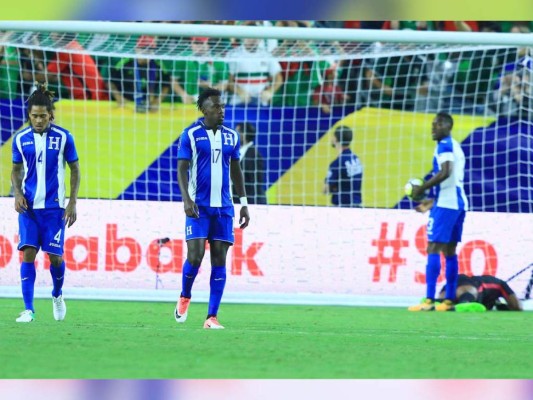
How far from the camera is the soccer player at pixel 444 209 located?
12.2 meters

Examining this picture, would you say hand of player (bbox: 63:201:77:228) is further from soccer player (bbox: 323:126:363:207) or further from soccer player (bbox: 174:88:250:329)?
soccer player (bbox: 323:126:363:207)

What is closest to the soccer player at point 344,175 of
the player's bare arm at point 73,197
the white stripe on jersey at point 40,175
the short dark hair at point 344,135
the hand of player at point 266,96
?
the short dark hair at point 344,135

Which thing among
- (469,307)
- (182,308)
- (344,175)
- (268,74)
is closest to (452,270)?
(469,307)

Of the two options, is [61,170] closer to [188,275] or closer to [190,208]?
A: [190,208]

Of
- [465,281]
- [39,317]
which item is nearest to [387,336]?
[39,317]

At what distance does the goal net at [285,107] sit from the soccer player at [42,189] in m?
4.26

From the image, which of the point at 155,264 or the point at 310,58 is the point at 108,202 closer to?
the point at 155,264

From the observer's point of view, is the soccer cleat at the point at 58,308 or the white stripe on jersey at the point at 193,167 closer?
the white stripe on jersey at the point at 193,167

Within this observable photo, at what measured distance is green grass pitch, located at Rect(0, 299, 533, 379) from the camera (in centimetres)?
644

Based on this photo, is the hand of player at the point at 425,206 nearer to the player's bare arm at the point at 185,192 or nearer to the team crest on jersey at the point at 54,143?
the player's bare arm at the point at 185,192

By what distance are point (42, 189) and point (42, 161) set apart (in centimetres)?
23

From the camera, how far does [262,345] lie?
26.0 ft

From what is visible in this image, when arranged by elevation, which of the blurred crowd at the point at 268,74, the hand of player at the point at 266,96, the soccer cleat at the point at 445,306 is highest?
the blurred crowd at the point at 268,74

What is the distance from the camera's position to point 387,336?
9023 mm
